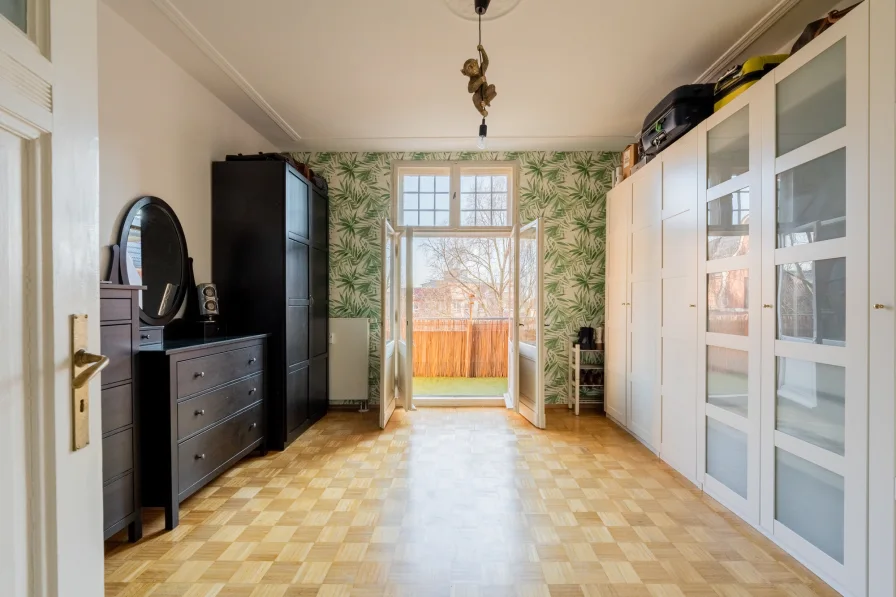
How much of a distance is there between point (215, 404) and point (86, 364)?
80.7 inches

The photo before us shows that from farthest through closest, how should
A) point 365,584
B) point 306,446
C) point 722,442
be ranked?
point 306,446
point 722,442
point 365,584

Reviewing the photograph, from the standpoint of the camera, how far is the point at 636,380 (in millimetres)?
3619

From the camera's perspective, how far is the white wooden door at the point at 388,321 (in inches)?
155

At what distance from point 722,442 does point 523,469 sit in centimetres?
120

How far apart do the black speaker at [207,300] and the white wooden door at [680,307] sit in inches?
123

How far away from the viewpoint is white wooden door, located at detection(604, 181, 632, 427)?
3.85 m

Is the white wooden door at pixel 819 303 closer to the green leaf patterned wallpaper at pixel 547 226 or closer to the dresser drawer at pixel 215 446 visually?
the green leaf patterned wallpaper at pixel 547 226

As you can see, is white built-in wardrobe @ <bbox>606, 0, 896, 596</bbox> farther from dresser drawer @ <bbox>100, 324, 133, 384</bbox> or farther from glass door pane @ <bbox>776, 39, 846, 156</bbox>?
dresser drawer @ <bbox>100, 324, 133, 384</bbox>

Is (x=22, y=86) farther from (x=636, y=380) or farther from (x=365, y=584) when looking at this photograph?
(x=636, y=380)

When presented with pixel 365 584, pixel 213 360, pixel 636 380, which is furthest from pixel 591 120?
pixel 365 584

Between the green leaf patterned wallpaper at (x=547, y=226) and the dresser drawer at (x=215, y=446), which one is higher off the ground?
the green leaf patterned wallpaper at (x=547, y=226)

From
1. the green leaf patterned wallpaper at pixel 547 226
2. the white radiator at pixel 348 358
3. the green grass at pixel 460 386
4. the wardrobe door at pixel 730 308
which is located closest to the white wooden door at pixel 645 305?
the wardrobe door at pixel 730 308

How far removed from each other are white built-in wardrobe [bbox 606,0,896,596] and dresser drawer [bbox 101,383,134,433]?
2.99 meters

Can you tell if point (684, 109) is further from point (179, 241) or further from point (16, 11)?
point (179, 241)
